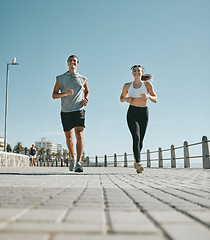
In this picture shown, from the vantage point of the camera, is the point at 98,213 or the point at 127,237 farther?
the point at 98,213

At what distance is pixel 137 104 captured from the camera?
6.16 m

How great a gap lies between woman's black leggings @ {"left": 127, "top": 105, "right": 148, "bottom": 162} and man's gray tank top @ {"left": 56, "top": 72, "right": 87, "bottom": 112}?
1.10 m

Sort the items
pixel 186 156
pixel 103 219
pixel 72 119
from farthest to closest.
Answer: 1. pixel 186 156
2. pixel 72 119
3. pixel 103 219

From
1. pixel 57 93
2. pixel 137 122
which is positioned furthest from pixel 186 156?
pixel 57 93

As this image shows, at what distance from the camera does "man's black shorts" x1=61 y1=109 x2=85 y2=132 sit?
20.4 ft

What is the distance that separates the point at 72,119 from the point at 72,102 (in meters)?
0.37

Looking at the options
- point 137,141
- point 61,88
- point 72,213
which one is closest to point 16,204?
point 72,213

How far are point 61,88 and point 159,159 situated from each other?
10112mm

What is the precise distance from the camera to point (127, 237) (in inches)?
48.1

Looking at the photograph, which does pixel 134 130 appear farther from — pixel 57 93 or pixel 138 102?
pixel 57 93

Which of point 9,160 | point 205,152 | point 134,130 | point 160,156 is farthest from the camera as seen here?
point 160,156

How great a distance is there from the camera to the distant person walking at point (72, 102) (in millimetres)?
6219

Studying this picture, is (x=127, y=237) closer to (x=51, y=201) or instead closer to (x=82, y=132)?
(x=51, y=201)

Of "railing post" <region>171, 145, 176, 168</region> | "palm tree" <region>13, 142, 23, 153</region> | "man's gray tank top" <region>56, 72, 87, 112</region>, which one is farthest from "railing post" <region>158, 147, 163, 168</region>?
"palm tree" <region>13, 142, 23, 153</region>
